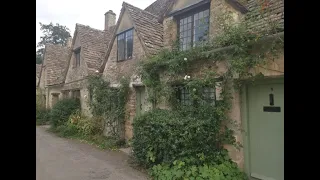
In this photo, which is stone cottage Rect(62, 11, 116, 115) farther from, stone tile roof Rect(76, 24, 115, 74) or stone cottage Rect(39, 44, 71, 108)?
stone cottage Rect(39, 44, 71, 108)

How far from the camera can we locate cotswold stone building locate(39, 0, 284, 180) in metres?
5.02

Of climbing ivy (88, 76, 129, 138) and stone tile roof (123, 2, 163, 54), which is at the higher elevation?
stone tile roof (123, 2, 163, 54)

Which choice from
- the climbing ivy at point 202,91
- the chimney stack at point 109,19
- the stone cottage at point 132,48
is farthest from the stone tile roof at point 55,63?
the climbing ivy at point 202,91

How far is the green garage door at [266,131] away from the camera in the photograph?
4922 mm

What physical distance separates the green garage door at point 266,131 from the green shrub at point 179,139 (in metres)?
0.77

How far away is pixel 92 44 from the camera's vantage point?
14.8 metres

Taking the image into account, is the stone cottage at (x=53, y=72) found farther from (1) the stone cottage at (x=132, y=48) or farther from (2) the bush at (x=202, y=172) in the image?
(2) the bush at (x=202, y=172)

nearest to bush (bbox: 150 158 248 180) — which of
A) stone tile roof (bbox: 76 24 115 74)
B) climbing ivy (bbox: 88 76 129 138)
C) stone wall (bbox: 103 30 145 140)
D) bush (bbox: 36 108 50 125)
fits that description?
stone wall (bbox: 103 30 145 140)

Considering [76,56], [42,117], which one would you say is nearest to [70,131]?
[76,56]

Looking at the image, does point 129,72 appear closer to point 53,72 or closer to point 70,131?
point 70,131

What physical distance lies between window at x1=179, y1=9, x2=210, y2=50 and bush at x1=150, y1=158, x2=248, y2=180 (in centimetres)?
358

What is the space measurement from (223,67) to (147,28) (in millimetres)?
4829
